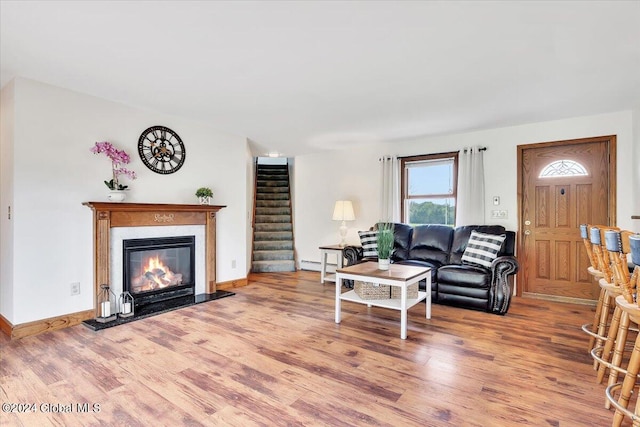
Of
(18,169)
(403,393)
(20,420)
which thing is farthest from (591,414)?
(18,169)

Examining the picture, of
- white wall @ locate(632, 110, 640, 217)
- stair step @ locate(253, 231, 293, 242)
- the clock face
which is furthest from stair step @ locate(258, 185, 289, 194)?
white wall @ locate(632, 110, 640, 217)

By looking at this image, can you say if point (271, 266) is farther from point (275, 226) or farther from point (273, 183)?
point (273, 183)

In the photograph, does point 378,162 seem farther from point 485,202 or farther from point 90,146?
point 90,146

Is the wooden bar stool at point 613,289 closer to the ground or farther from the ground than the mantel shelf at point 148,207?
closer to the ground

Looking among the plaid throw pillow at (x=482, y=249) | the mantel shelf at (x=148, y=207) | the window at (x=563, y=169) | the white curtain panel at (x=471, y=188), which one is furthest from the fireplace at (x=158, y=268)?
the window at (x=563, y=169)

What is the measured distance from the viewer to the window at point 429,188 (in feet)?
16.5

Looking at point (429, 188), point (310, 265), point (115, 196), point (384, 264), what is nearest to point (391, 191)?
point (429, 188)

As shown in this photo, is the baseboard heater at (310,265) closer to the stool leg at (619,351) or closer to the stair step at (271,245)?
the stair step at (271,245)

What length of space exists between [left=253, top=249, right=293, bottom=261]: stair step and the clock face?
2.65 metres

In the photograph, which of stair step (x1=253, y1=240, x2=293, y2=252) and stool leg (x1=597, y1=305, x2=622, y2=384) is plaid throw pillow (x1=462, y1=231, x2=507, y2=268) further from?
stair step (x1=253, y1=240, x2=293, y2=252)

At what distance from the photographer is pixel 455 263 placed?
4312mm

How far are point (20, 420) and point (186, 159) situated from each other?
3.18m

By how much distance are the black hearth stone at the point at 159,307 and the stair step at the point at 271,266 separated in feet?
5.59

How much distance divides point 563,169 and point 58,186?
233 inches
